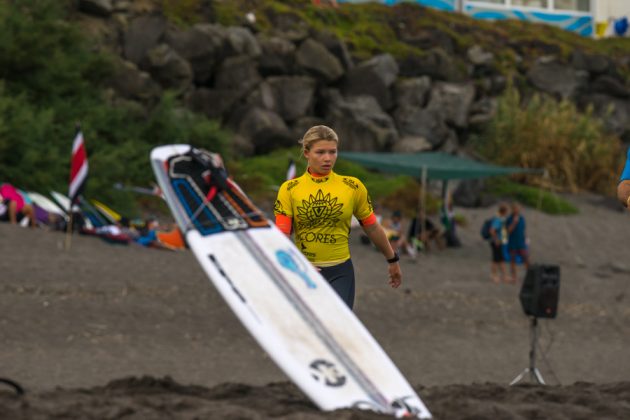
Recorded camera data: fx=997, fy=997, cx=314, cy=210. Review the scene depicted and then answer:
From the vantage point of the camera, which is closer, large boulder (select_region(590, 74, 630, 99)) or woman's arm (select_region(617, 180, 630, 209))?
woman's arm (select_region(617, 180, 630, 209))

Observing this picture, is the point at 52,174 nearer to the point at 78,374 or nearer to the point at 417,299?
the point at 417,299

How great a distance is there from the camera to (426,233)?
2027 centimetres

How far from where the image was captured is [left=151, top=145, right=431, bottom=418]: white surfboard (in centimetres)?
496

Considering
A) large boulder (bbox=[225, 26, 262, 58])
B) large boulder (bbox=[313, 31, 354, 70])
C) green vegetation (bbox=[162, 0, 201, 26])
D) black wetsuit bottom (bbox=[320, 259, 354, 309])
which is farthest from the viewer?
large boulder (bbox=[313, 31, 354, 70])

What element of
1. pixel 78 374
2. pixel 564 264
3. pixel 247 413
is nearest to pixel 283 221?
pixel 247 413

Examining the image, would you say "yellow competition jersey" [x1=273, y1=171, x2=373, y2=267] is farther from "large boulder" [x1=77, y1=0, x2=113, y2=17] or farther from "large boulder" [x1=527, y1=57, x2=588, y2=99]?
"large boulder" [x1=527, y1=57, x2=588, y2=99]

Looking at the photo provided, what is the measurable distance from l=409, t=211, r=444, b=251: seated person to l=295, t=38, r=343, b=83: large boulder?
31.4ft

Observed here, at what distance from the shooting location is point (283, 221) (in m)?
5.74

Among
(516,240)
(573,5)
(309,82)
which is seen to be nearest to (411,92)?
(309,82)

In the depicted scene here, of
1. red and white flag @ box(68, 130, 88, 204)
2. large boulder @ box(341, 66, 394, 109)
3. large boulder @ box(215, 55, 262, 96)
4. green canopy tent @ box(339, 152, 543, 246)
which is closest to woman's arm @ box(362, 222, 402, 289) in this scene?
Answer: red and white flag @ box(68, 130, 88, 204)

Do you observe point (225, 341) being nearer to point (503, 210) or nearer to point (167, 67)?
point (503, 210)

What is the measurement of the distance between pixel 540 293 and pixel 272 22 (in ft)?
72.2

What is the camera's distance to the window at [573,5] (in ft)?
139

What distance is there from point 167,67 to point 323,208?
21.2m
